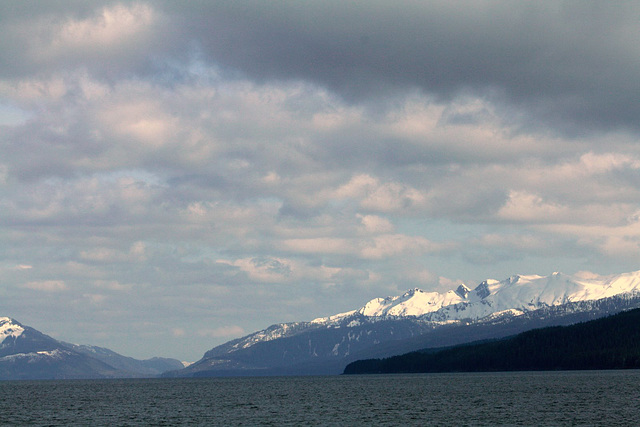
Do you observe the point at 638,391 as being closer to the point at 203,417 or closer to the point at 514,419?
the point at 514,419

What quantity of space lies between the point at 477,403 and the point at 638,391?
44163mm

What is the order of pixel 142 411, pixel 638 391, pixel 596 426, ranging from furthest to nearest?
pixel 638 391
pixel 142 411
pixel 596 426

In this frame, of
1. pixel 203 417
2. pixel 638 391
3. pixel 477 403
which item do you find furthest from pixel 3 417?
pixel 638 391

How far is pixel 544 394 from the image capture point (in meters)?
185

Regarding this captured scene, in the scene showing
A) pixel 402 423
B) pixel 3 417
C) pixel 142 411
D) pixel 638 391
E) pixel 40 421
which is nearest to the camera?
pixel 402 423

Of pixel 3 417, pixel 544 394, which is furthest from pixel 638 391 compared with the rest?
pixel 3 417

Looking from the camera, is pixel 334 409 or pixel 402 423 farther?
pixel 334 409

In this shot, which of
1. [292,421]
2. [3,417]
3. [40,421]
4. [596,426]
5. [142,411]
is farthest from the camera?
[142,411]

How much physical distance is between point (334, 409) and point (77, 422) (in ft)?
169

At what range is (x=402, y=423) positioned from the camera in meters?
123

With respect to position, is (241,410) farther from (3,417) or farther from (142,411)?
(3,417)

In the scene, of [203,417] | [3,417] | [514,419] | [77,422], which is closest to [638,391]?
[514,419]

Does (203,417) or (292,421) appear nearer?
(292,421)

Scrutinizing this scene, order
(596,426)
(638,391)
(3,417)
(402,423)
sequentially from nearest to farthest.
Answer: (596,426) → (402,423) → (3,417) → (638,391)
